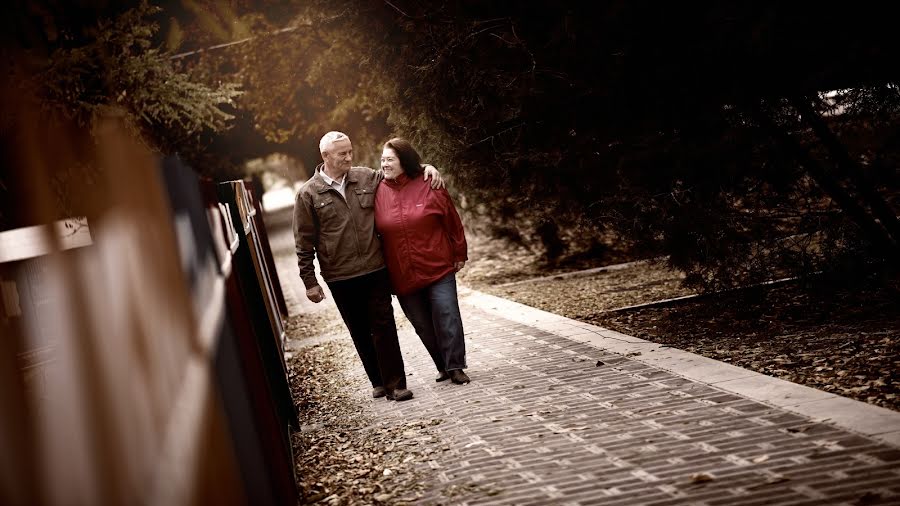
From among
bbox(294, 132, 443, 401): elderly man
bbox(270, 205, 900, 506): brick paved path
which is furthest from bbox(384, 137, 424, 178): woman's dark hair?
bbox(270, 205, 900, 506): brick paved path

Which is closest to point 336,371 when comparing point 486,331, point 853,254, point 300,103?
point 486,331

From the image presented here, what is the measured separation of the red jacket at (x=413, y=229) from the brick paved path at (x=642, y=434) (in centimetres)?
93

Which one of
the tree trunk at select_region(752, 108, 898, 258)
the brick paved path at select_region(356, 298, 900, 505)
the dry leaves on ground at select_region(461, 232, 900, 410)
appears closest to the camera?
the brick paved path at select_region(356, 298, 900, 505)

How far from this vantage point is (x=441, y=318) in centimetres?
679

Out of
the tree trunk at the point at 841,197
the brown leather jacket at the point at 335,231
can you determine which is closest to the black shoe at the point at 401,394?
the brown leather jacket at the point at 335,231

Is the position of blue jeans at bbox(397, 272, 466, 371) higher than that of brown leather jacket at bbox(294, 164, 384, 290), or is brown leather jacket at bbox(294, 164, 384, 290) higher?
brown leather jacket at bbox(294, 164, 384, 290)

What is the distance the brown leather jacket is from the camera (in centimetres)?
661

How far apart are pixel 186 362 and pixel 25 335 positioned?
103 cm

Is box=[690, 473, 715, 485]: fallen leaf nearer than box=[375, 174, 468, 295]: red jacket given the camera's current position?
Yes

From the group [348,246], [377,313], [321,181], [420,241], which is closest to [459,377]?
[377,313]

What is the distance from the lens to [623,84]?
6980 mm

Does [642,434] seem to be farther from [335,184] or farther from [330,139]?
[330,139]

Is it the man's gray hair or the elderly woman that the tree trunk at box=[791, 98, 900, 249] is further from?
the man's gray hair

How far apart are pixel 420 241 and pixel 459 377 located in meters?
1.12
